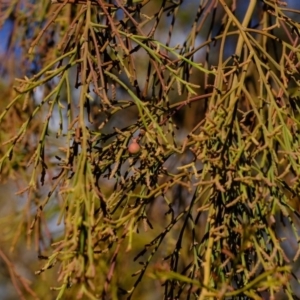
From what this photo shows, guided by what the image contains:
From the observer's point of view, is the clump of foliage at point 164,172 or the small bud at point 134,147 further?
the small bud at point 134,147

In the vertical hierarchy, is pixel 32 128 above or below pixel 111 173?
above

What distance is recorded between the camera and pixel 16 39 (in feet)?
7.45

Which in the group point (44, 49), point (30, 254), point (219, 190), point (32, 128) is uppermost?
point (44, 49)

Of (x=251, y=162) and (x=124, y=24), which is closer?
(x=251, y=162)

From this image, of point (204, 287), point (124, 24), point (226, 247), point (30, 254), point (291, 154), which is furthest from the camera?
point (30, 254)

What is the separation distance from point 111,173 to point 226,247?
24 cm

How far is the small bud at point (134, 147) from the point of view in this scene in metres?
1.20

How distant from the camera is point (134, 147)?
121 centimetres

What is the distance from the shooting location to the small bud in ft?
3.94

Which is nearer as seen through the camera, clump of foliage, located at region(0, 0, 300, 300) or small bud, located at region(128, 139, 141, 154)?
clump of foliage, located at region(0, 0, 300, 300)

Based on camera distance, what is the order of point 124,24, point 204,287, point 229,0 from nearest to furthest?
point 204,287 → point 124,24 → point 229,0

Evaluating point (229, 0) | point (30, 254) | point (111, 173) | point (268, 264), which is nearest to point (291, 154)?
point (268, 264)

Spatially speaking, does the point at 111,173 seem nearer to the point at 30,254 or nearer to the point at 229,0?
the point at 229,0

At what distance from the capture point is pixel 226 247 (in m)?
1.03
